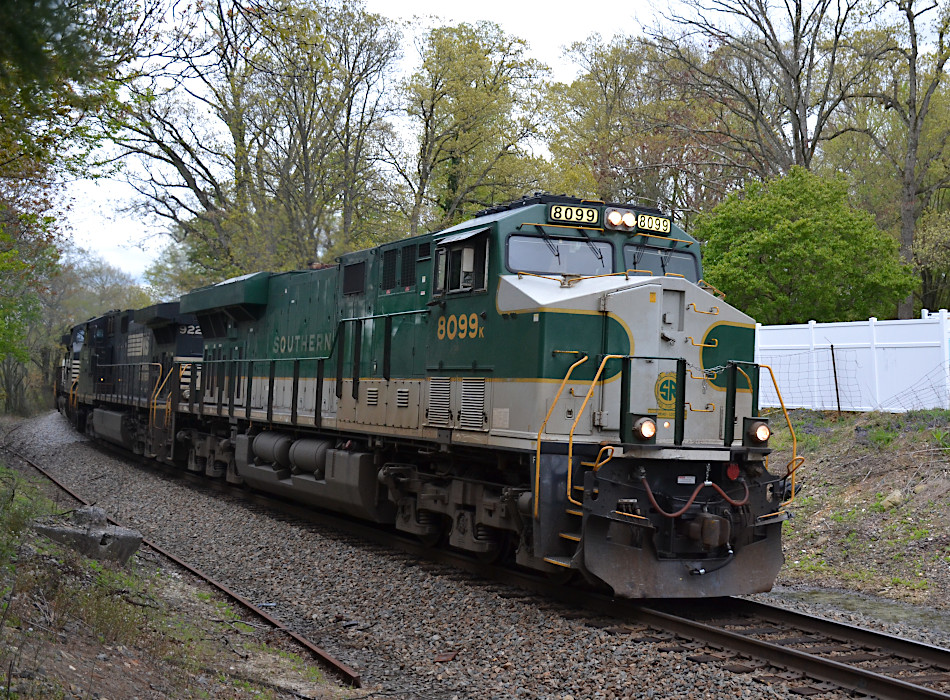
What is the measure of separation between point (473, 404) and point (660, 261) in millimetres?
2366

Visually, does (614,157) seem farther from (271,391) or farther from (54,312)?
(54,312)

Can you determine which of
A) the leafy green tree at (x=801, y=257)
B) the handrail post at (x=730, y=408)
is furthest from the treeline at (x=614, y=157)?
the handrail post at (x=730, y=408)

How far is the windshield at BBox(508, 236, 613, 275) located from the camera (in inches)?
319

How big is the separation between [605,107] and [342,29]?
1428cm

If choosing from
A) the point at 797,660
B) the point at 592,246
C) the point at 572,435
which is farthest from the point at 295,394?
the point at 797,660

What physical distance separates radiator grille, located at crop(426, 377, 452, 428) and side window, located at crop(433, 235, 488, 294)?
925 mm

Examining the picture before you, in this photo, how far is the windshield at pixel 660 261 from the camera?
8.54 metres

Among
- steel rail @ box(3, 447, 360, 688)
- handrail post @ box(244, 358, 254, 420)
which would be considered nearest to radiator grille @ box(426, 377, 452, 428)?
steel rail @ box(3, 447, 360, 688)

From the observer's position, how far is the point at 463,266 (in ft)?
27.5

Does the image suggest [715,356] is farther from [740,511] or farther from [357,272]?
[357,272]

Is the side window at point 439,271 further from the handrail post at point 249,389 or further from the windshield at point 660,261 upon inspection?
the handrail post at point 249,389

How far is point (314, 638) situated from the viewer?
720 cm

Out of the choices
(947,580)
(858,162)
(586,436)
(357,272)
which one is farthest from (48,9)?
(858,162)

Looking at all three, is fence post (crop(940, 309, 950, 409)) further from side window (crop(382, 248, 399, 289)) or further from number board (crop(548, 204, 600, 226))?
side window (crop(382, 248, 399, 289))
